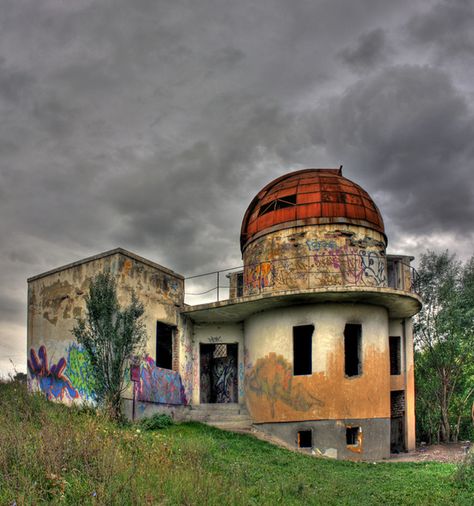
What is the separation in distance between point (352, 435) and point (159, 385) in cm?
639

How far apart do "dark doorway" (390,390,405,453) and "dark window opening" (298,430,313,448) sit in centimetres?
394

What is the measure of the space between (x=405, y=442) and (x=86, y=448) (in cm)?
1446

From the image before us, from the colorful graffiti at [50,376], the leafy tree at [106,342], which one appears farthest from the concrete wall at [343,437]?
the colorful graffiti at [50,376]

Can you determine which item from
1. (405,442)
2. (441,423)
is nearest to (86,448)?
(405,442)

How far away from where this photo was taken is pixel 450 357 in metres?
23.4

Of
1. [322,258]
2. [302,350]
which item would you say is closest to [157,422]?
[302,350]

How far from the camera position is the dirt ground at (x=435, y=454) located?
17656 millimetres

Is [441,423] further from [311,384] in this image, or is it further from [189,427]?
[189,427]

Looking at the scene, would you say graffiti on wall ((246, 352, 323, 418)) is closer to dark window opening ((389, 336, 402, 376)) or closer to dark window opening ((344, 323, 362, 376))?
dark window opening ((344, 323, 362, 376))

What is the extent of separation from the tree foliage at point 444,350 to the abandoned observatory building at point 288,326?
2.69 m

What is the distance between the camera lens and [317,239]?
64.5ft

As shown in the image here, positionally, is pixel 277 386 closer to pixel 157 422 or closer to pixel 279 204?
pixel 157 422

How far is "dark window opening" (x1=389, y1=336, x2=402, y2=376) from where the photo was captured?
831 inches

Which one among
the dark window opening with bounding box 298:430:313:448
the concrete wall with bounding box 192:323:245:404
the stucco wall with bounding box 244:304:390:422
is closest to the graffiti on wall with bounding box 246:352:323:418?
the stucco wall with bounding box 244:304:390:422
